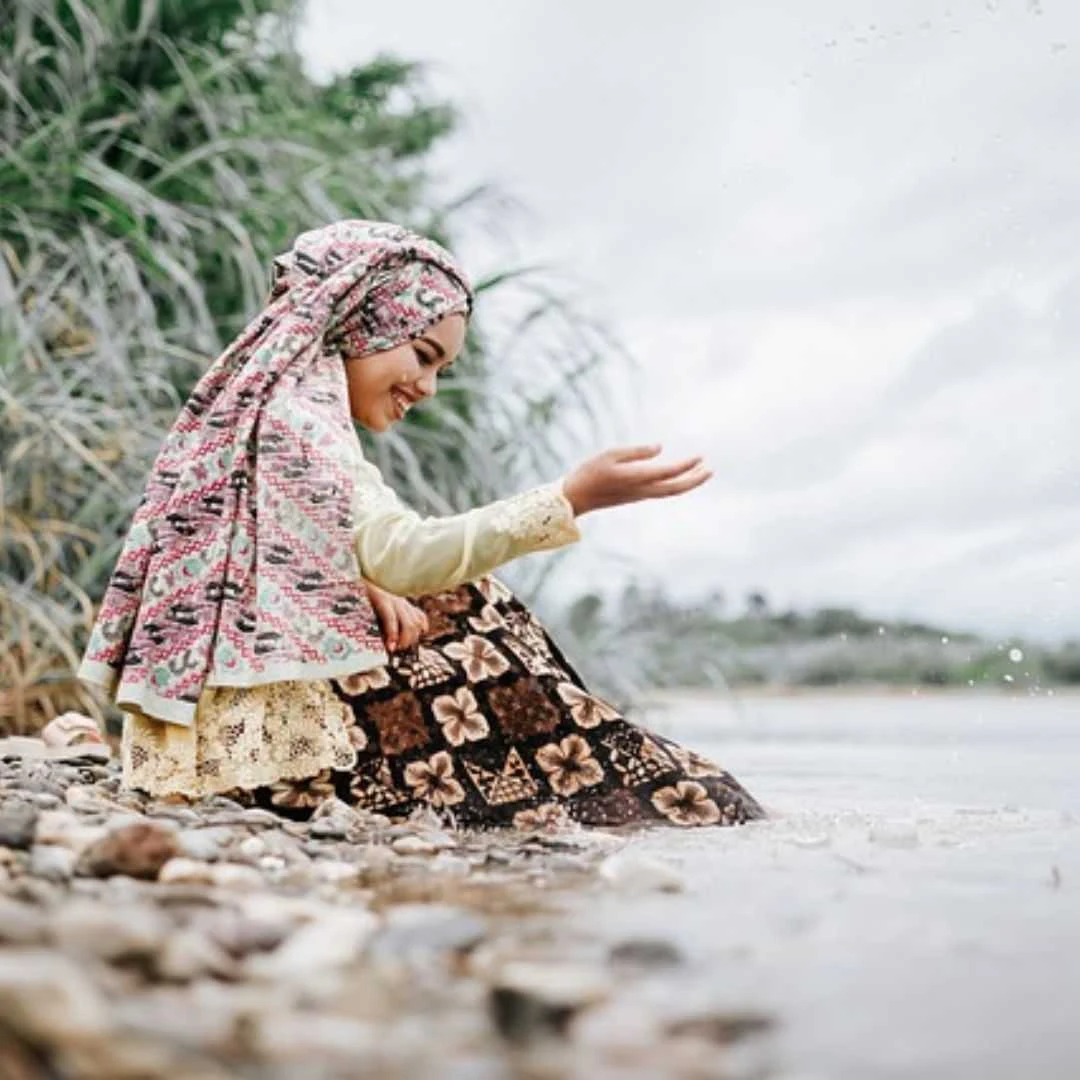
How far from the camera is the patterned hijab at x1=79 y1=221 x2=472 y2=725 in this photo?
234cm

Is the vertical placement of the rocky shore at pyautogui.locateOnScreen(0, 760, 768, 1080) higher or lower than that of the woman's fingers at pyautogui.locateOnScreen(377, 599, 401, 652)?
lower

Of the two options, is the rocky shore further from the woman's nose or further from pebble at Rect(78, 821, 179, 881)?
the woman's nose

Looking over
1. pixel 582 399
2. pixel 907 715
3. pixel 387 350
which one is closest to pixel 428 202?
pixel 582 399

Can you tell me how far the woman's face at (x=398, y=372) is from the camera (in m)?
2.58

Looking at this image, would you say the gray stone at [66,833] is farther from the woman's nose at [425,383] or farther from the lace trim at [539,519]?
the woman's nose at [425,383]

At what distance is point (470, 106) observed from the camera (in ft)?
20.9

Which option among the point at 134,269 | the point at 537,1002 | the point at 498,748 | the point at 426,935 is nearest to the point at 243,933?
the point at 426,935

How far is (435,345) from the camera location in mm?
2619

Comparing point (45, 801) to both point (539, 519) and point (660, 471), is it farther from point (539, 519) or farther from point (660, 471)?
point (660, 471)

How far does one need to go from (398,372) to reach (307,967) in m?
1.48

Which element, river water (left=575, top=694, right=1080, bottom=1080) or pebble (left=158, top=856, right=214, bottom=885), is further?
pebble (left=158, top=856, right=214, bottom=885)

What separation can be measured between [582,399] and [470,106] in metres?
1.98

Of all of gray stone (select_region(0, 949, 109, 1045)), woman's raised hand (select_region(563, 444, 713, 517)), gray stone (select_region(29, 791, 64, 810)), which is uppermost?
woman's raised hand (select_region(563, 444, 713, 517))

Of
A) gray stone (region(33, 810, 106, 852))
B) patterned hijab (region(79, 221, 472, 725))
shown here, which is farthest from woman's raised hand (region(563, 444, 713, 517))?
gray stone (region(33, 810, 106, 852))
